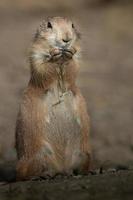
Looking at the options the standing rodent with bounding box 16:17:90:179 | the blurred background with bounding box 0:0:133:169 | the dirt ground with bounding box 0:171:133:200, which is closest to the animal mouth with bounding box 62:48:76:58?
the standing rodent with bounding box 16:17:90:179

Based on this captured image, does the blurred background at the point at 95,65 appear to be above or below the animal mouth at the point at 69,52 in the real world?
above

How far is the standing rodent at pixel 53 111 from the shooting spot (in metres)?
6.09

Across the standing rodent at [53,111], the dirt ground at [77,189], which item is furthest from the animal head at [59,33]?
the dirt ground at [77,189]

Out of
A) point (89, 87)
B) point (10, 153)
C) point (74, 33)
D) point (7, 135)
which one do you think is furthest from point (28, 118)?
point (89, 87)

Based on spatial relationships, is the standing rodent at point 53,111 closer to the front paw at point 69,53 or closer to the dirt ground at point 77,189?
the front paw at point 69,53

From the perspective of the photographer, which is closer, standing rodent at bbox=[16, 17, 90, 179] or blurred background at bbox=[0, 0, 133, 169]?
standing rodent at bbox=[16, 17, 90, 179]

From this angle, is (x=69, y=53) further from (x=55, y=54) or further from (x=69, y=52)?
(x=55, y=54)

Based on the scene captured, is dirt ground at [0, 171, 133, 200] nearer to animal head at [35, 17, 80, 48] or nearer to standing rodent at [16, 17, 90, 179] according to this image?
standing rodent at [16, 17, 90, 179]

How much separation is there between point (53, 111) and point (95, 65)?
807 centimetres

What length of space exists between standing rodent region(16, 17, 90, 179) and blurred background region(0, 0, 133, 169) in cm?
65

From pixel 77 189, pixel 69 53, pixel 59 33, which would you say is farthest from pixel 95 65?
pixel 77 189

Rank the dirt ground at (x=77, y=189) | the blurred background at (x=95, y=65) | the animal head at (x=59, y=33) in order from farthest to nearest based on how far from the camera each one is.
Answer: the blurred background at (x=95, y=65) < the animal head at (x=59, y=33) < the dirt ground at (x=77, y=189)

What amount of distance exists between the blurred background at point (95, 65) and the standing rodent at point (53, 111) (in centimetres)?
65

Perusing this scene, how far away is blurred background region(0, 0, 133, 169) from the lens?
9297 mm
